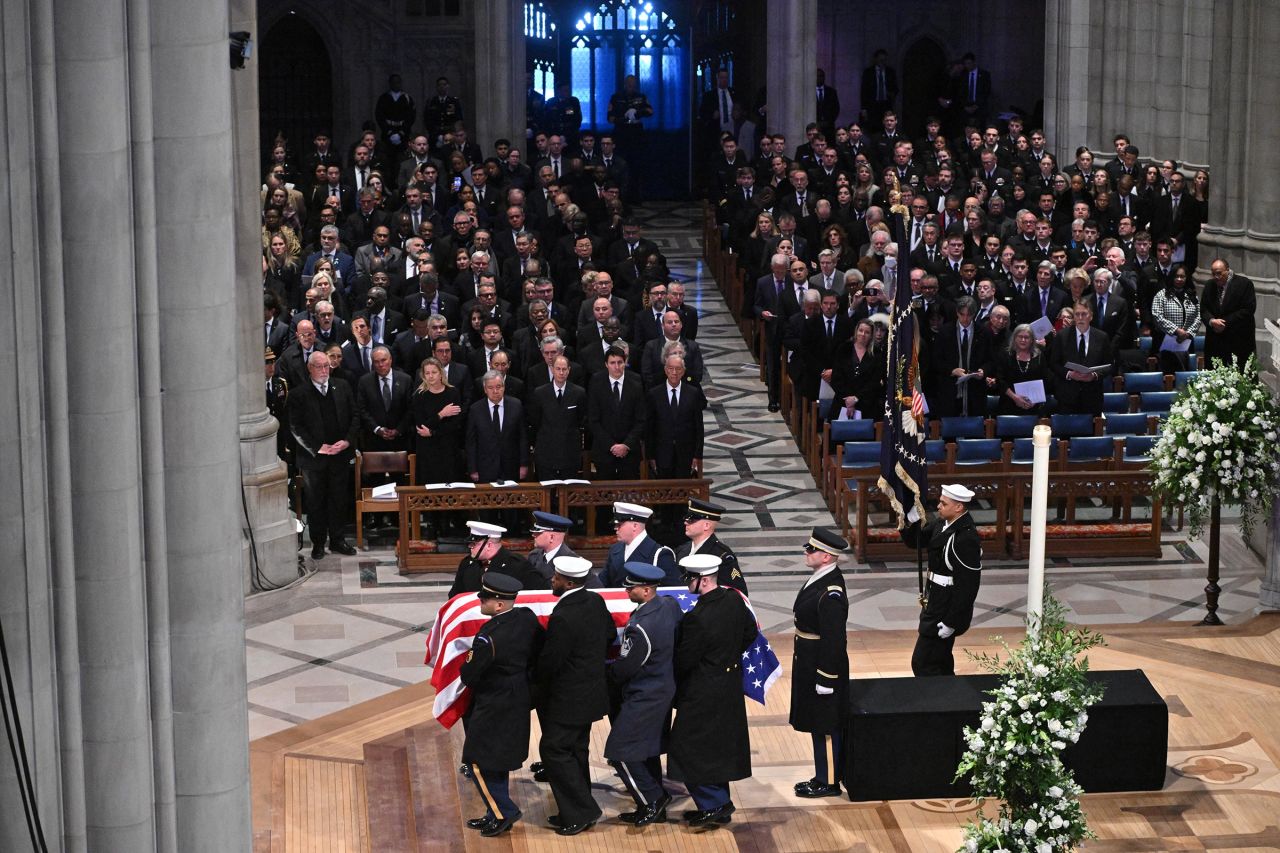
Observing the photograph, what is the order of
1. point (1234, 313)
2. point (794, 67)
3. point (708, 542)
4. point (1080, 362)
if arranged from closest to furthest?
point (708, 542)
point (1080, 362)
point (1234, 313)
point (794, 67)

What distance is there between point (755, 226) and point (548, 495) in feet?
25.0

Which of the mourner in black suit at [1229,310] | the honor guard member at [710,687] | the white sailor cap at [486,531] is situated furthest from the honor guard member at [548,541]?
the mourner in black suit at [1229,310]

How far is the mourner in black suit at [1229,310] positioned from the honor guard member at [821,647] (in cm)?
863

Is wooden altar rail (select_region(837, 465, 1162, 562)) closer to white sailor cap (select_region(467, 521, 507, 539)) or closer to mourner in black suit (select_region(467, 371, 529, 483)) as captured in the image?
mourner in black suit (select_region(467, 371, 529, 483))

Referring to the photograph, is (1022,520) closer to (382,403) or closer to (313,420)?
(382,403)

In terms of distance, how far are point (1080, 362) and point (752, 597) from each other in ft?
13.0

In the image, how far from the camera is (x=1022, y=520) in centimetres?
1638

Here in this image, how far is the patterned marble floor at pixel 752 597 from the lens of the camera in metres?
13.9

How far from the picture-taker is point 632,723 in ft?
36.8

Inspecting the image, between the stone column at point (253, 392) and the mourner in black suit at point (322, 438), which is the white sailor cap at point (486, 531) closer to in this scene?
the stone column at point (253, 392)

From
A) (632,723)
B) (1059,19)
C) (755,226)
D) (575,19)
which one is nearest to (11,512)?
(632,723)

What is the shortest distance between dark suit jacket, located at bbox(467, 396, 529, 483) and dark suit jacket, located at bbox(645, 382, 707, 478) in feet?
3.39

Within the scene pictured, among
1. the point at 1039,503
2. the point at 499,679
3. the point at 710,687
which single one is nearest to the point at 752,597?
the point at 710,687

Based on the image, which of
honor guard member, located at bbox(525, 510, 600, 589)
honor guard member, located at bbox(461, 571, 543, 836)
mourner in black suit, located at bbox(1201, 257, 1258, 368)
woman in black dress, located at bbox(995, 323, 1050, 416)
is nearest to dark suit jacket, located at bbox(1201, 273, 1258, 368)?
mourner in black suit, located at bbox(1201, 257, 1258, 368)
